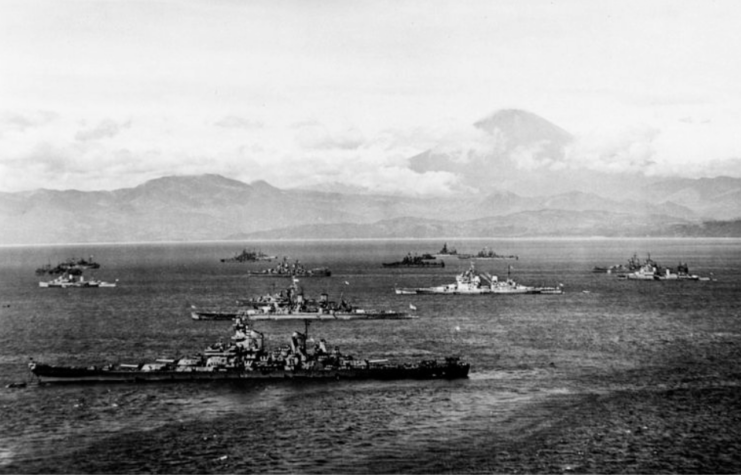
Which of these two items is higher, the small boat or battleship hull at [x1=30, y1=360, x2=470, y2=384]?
the small boat

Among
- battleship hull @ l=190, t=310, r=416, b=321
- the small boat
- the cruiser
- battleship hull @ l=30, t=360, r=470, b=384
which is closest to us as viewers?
battleship hull @ l=30, t=360, r=470, b=384

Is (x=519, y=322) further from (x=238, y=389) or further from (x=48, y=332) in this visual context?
(x=48, y=332)

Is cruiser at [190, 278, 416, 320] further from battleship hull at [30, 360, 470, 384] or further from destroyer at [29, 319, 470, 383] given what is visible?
battleship hull at [30, 360, 470, 384]

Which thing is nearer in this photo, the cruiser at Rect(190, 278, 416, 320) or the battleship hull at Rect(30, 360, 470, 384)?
the battleship hull at Rect(30, 360, 470, 384)

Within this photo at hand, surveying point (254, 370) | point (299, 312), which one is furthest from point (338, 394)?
point (299, 312)

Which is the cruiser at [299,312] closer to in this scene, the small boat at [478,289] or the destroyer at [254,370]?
the small boat at [478,289]

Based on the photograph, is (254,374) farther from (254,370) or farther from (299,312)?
(299,312)

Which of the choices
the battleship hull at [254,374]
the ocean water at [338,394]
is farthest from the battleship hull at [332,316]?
the battleship hull at [254,374]

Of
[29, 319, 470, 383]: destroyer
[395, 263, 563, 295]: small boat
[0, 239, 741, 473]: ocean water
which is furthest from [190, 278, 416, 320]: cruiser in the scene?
[29, 319, 470, 383]: destroyer
